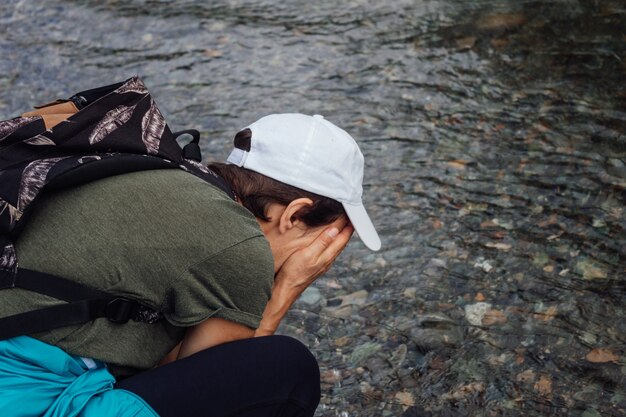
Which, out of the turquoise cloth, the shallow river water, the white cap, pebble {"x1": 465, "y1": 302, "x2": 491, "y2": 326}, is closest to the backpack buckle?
the turquoise cloth

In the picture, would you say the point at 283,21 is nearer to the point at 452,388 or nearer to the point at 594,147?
the point at 594,147

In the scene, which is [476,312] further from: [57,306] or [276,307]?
[57,306]

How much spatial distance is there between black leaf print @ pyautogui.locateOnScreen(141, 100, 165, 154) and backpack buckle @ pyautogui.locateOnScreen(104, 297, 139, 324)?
0.43m

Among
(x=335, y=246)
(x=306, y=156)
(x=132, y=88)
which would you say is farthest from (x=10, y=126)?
(x=335, y=246)

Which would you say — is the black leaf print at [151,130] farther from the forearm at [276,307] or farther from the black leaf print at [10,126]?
the forearm at [276,307]

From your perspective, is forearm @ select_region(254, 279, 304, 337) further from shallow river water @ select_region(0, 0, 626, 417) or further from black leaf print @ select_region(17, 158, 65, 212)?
black leaf print @ select_region(17, 158, 65, 212)

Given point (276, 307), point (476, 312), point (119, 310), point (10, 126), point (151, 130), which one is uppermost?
point (10, 126)

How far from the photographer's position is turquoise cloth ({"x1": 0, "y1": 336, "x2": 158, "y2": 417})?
2064 mm

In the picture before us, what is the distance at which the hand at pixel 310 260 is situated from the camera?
110 inches

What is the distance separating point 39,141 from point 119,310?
1.67 ft

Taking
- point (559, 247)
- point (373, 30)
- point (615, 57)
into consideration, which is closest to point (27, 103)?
point (373, 30)

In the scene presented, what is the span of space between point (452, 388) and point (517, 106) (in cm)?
272

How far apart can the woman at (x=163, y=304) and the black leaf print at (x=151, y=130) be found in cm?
8

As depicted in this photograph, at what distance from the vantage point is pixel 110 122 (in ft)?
7.40
